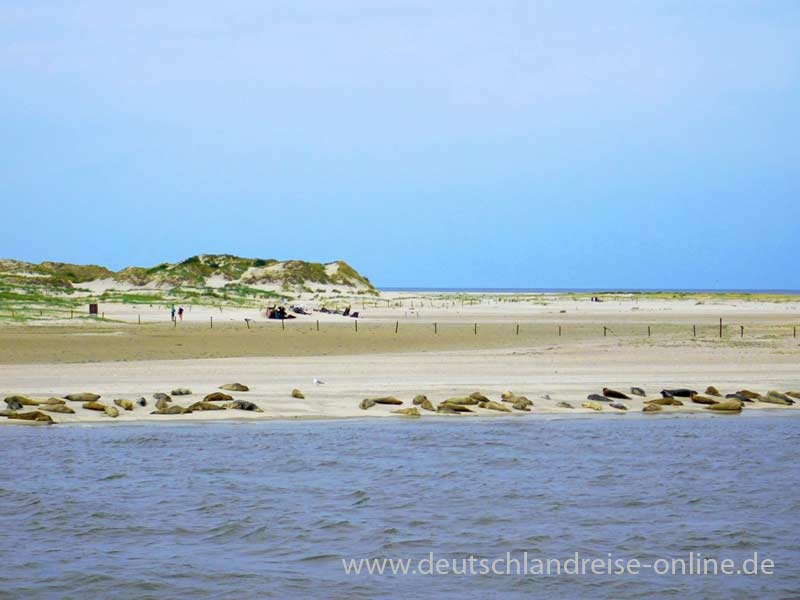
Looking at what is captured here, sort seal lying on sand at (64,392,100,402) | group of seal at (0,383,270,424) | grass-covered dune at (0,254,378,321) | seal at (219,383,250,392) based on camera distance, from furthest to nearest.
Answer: grass-covered dune at (0,254,378,321) → seal at (219,383,250,392) → seal lying on sand at (64,392,100,402) → group of seal at (0,383,270,424)

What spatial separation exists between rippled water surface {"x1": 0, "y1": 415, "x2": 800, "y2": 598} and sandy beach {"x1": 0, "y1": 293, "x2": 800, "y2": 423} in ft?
9.07

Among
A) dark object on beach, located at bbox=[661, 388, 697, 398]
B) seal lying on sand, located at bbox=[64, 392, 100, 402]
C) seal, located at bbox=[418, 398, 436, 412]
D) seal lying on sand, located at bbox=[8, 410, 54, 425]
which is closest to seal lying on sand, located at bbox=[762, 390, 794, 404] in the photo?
dark object on beach, located at bbox=[661, 388, 697, 398]

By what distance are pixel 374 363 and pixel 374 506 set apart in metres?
14.8

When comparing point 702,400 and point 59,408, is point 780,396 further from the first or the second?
point 59,408

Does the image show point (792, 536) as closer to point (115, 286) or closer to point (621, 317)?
point (621, 317)

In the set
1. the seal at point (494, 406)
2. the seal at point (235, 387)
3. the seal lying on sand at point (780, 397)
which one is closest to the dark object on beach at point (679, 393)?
the seal lying on sand at point (780, 397)

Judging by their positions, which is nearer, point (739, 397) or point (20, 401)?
point (20, 401)

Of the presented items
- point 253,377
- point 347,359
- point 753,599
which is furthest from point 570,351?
point 753,599

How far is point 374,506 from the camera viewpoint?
418 inches

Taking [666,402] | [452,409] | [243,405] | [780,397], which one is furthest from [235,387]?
[780,397]

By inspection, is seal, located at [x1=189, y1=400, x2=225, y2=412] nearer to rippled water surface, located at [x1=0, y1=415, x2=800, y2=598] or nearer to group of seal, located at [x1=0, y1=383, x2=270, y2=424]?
group of seal, located at [x1=0, y1=383, x2=270, y2=424]

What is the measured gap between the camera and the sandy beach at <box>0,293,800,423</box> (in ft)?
61.4

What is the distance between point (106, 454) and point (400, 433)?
4.36m

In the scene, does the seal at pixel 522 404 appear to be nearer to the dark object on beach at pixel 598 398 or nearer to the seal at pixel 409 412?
the dark object on beach at pixel 598 398
